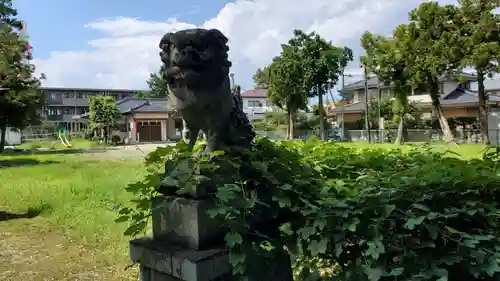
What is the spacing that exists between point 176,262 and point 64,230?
13.8 ft

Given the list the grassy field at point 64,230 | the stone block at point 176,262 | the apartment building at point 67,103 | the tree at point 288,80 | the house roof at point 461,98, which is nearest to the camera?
the stone block at point 176,262

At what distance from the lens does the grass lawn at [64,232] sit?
3.96 meters

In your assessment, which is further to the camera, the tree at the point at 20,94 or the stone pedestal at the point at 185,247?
the tree at the point at 20,94

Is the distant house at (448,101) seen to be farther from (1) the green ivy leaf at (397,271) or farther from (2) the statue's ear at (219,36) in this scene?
(1) the green ivy leaf at (397,271)

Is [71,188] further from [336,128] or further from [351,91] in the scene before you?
[351,91]

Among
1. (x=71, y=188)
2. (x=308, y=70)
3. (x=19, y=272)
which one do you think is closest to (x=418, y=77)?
(x=308, y=70)

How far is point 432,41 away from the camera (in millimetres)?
16594

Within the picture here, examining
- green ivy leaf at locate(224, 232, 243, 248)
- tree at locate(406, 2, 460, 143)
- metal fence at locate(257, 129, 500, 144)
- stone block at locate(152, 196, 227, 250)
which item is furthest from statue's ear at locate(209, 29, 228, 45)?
tree at locate(406, 2, 460, 143)

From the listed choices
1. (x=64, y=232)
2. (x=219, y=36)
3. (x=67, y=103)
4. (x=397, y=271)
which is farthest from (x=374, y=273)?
(x=67, y=103)

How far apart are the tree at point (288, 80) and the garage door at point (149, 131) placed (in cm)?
1038

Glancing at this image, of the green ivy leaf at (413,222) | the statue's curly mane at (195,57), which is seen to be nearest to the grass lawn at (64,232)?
the statue's curly mane at (195,57)

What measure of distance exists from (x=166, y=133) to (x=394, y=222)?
31.1 metres

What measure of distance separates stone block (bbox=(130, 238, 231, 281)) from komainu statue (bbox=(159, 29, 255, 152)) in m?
0.53

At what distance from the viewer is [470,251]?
1.55m
